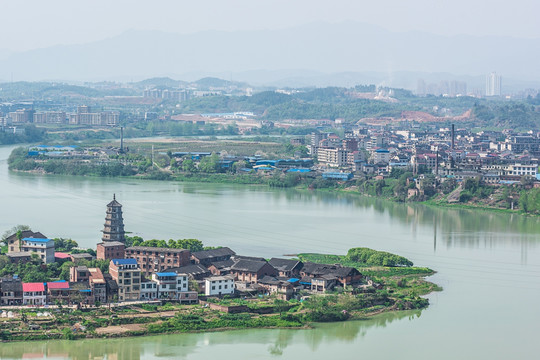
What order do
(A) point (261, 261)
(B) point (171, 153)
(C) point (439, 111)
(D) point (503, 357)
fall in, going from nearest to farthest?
(D) point (503, 357), (A) point (261, 261), (B) point (171, 153), (C) point (439, 111)

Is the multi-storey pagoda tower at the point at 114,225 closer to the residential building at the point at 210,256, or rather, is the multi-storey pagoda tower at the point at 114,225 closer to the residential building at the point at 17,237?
the residential building at the point at 17,237

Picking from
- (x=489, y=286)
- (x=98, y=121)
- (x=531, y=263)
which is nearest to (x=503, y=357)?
(x=489, y=286)

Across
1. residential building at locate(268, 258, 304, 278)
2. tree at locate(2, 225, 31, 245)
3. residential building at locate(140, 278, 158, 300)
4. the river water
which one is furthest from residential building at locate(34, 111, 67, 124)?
residential building at locate(140, 278, 158, 300)

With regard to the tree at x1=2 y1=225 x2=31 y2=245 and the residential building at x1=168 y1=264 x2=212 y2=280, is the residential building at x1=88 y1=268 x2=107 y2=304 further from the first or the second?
the tree at x1=2 y1=225 x2=31 y2=245

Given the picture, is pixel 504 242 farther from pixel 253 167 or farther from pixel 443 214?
pixel 253 167

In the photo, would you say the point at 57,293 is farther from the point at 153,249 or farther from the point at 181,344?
the point at 153,249
